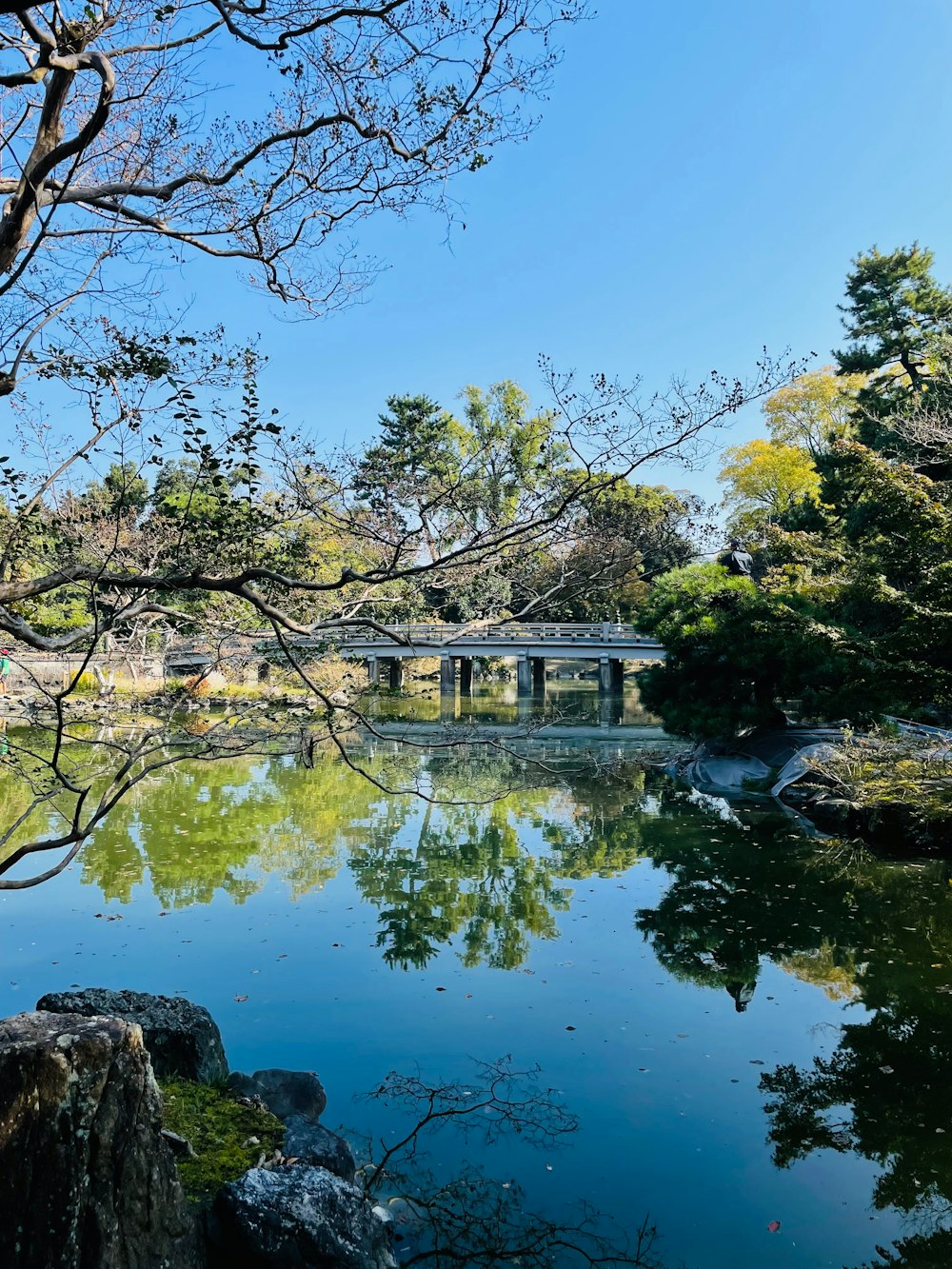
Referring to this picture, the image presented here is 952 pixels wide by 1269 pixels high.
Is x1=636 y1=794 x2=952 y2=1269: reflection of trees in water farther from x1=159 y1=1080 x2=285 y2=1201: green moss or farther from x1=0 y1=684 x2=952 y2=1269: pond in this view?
x1=159 y1=1080 x2=285 y2=1201: green moss

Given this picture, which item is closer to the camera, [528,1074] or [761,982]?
[528,1074]

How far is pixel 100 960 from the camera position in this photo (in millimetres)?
5414

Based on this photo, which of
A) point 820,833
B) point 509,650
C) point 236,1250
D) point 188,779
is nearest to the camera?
point 236,1250

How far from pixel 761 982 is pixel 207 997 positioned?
3.20 m

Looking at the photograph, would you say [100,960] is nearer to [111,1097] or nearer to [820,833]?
[111,1097]

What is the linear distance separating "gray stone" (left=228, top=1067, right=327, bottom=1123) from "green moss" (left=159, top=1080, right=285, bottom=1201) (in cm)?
12

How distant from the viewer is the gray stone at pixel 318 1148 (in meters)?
3.12

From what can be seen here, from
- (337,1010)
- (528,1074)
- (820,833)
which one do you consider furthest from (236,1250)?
(820,833)

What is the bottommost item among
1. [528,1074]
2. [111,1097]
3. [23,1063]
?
[528,1074]

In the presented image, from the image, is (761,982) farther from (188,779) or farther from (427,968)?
A: (188,779)

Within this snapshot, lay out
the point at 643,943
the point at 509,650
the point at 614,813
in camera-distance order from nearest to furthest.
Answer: the point at 643,943 < the point at 614,813 < the point at 509,650

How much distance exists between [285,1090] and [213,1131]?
1.89 ft

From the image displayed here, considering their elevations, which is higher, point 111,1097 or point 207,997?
point 111,1097

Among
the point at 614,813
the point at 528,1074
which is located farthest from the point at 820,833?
the point at 528,1074
